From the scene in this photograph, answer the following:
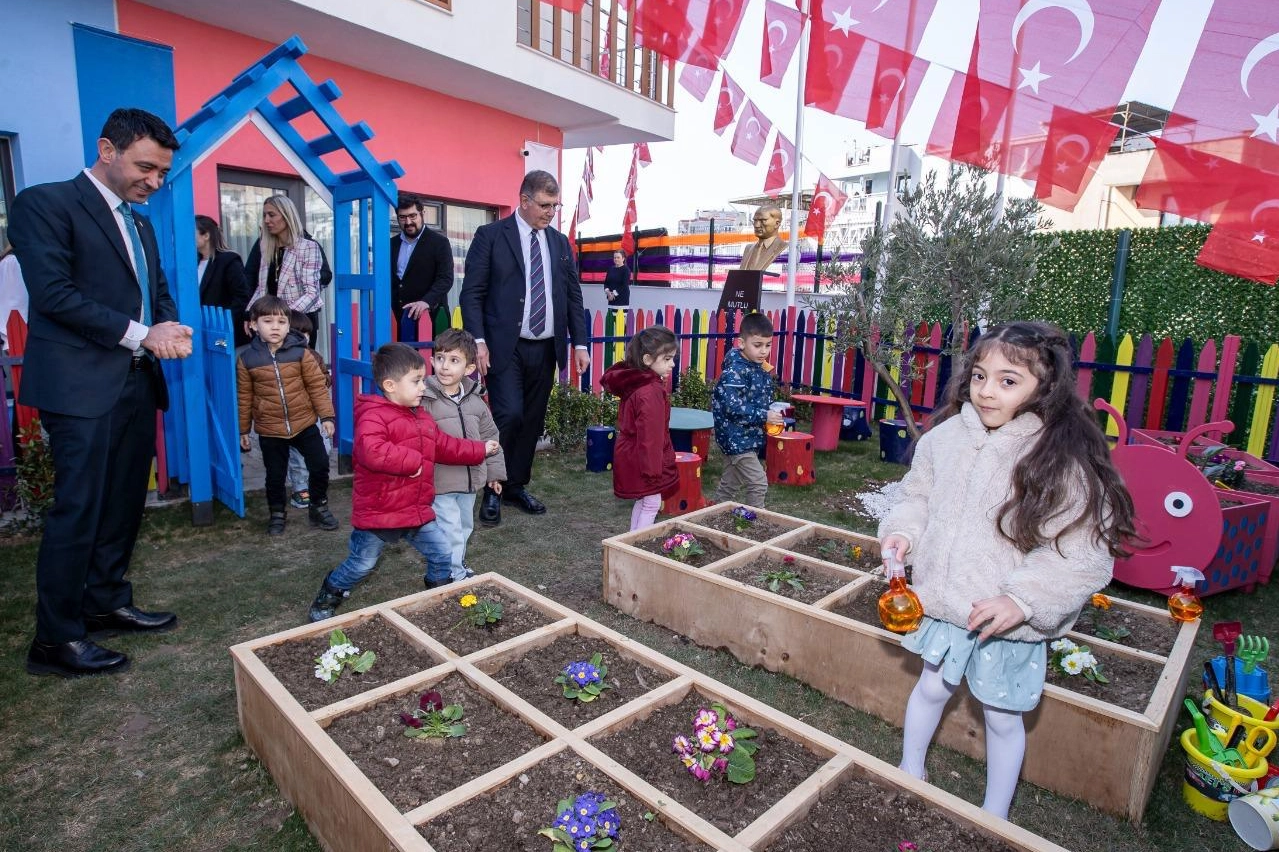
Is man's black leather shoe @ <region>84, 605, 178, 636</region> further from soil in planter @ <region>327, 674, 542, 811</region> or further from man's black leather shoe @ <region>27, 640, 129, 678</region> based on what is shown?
soil in planter @ <region>327, 674, 542, 811</region>

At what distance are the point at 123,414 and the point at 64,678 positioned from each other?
112 centimetres

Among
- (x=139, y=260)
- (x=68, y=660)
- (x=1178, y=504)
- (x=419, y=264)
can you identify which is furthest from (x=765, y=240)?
(x=68, y=660)

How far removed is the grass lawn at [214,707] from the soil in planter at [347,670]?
0.32 m

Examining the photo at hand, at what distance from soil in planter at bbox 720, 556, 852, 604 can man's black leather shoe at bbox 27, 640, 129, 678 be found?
2.71m

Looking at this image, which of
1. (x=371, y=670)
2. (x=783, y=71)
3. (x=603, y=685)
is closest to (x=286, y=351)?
(x=371, y=670)

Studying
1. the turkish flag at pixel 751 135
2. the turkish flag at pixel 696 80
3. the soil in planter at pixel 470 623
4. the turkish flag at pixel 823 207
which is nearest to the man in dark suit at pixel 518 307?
the soil in planter at pixel 470 623

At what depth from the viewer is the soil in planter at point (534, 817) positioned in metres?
1.80

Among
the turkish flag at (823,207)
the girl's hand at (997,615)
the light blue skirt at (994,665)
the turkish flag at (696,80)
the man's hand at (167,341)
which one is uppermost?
the turkish flag at (696,80)

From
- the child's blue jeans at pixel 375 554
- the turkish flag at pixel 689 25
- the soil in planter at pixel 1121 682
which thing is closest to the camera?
the soil in planter at pixel 1121 682

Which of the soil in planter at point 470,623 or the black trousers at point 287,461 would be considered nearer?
the soil in planter at point 470,623

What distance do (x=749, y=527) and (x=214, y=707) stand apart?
2.76 metres

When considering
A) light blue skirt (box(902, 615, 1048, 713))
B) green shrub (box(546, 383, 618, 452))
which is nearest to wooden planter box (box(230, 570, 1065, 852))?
light blue skirt (box(902, 615, 1048, 713))

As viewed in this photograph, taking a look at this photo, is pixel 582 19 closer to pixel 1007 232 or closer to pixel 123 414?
pixel 1007 232

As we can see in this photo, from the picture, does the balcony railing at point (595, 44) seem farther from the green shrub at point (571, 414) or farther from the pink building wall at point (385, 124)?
the green shrub at point (571, 414)
